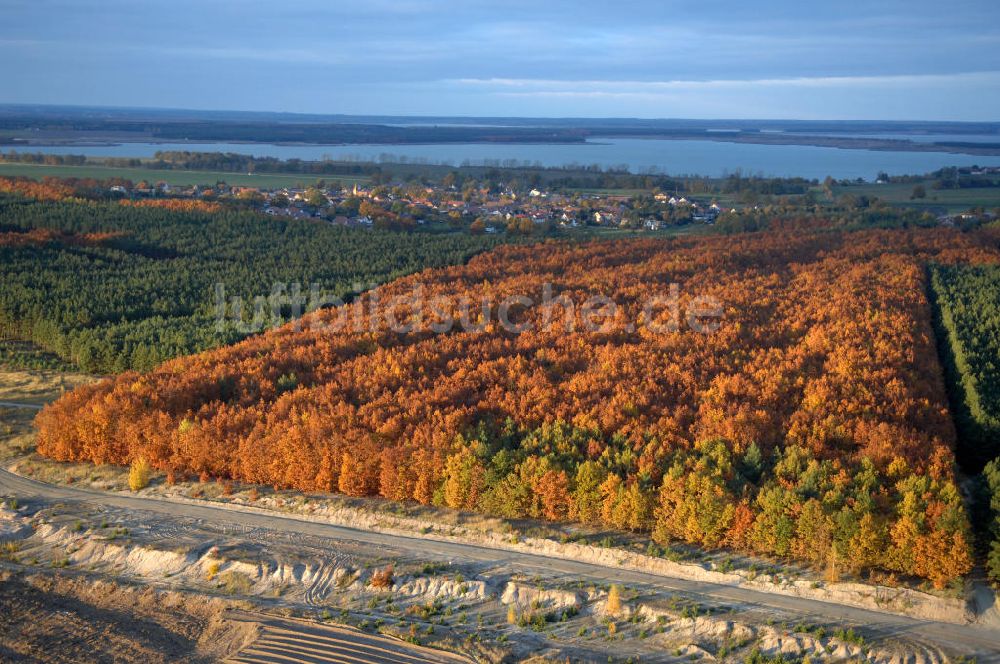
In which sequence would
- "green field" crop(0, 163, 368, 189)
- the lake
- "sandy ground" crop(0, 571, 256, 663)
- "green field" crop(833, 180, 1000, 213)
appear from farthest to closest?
the lake < "green field" crop(0, 163, 368, 189) < "green field" crop(833, 180, 1000, 213) < "sandy ground" crop(0, 571, 256, 663)

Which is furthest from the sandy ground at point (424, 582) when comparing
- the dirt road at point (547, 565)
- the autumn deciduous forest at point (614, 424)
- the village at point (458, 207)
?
the village at point (458, 207)

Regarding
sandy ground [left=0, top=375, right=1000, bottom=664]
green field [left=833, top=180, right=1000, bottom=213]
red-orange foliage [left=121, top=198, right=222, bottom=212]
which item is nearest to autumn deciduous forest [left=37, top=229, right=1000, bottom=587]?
sandy ground [left=0, top=375, right=1000, bottom=664]

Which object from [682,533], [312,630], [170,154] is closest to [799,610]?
[682,533]

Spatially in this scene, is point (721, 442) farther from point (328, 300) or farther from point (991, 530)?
point (328, 300)

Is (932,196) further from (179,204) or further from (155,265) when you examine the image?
(155,265)

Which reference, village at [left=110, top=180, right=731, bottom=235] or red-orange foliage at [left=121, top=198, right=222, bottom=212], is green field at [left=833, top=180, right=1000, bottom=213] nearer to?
village at [left=110, top=180, right=731, bottom=235]

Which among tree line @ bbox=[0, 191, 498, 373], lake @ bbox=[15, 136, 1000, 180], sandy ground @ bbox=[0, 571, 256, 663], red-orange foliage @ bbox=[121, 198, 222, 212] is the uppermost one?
lake @ bbox=[15, 136, 1000, 180]

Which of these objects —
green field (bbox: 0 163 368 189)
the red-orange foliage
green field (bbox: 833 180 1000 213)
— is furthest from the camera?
green field (bbox: 0 163 368 189)

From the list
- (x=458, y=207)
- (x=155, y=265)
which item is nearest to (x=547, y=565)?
(x=155, y=265)
